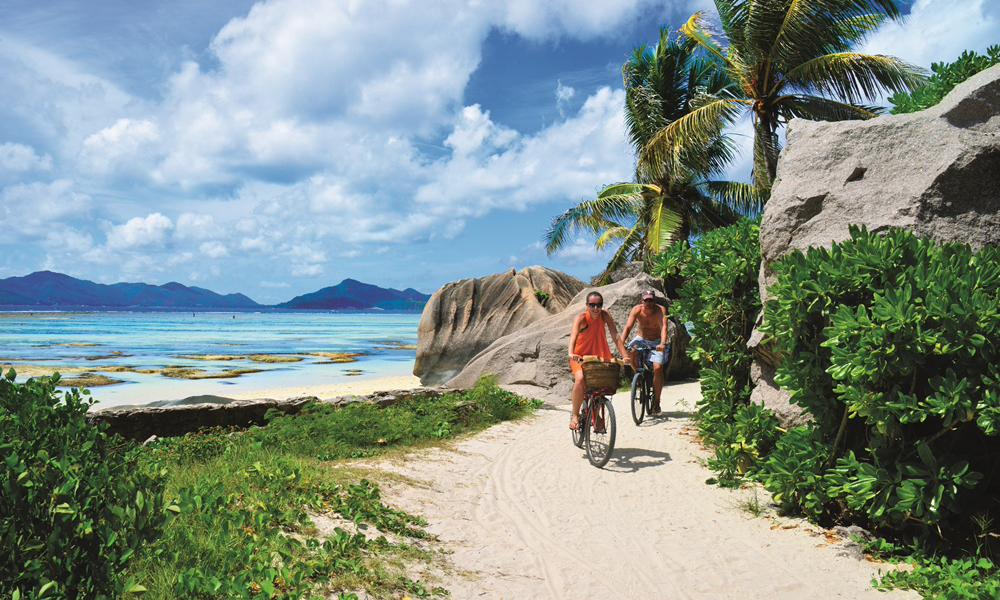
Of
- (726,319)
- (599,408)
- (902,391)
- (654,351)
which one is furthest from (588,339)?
(902,391)

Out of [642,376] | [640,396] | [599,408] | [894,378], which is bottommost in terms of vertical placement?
[640,396]

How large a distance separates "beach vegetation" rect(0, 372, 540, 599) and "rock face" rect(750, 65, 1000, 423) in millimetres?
4377

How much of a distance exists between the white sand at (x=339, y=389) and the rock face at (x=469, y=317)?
1.24 metres

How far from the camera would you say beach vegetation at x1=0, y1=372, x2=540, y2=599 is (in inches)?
105

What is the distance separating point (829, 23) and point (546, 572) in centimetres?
1913

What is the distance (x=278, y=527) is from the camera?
14.6ft

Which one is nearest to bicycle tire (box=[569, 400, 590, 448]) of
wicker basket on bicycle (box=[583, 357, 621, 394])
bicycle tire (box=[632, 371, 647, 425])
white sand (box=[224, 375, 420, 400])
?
wicker basket on bicycle (box=[583, 357, 621, 394])

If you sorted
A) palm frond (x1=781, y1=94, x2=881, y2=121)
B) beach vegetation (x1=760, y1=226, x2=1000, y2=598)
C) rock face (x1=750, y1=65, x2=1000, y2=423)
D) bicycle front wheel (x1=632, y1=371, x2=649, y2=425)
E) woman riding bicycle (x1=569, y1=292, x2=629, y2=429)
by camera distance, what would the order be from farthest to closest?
palm frond (x1=781, y1=94, x2=881, y2=121)
bicycle front wheel (x1=632, y1=371, x2=649, y2=425)
woman riding bicycle (x1=569, y1=292, x2=629, y2=429)
rock face (x1=750, y1=65, x2=1000, y2=423)
beach vegetation (x1=760, y1=226, x2=1000, y2=598)

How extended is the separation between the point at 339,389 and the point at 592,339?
50.4 ft

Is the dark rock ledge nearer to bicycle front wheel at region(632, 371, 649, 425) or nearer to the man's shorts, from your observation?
bicycle front wheel at region(632, 371, 649, 425)

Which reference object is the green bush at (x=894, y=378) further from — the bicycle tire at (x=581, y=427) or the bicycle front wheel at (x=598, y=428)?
the bicycle tire at (x=581, y=427)

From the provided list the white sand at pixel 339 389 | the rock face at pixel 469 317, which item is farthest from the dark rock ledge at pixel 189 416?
the rock face at pixel 469 317

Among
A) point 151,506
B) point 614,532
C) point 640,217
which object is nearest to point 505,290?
point 640,217

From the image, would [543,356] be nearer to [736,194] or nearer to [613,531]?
[613,531]
